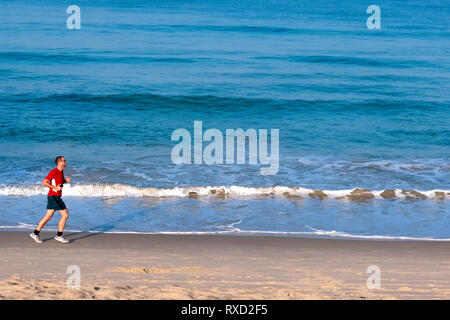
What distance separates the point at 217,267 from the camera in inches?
343

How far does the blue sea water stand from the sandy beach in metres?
0.85

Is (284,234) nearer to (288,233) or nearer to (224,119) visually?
(288,233)

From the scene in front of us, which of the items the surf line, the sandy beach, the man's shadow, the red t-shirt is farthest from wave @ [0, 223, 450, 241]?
the surf line

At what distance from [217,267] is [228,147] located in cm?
981

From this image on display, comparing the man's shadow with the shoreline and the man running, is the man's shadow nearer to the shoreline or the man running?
the shoreline

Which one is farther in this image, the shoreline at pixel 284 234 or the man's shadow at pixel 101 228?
the shoreline at pixel 284 234

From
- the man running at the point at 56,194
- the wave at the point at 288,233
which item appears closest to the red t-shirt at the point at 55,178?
the man running at the point at 56,194

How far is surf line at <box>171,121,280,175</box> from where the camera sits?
16.5 meters

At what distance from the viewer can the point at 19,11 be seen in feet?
185

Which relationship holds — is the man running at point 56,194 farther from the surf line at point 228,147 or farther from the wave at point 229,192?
the surf line at point 228,147

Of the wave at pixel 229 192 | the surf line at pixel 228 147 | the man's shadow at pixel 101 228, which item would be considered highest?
the surf line at pixel 228 147

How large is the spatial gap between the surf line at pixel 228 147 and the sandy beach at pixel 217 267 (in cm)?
570

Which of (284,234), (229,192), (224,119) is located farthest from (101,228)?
(224,119)

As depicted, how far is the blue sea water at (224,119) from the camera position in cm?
1217
